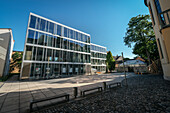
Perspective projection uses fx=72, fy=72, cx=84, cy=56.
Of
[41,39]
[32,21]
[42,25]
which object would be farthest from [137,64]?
[32,21]

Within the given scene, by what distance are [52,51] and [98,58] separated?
24.4m

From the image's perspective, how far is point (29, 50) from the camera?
16328 mm

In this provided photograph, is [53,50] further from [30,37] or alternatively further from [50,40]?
[30,37]

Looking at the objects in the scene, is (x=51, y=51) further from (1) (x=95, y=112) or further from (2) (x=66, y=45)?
(1) (x=95, y=112)

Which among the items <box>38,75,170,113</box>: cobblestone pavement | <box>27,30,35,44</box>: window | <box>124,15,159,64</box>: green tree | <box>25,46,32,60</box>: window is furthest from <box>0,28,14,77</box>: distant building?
<box>124,15,159,64</box>: green tree

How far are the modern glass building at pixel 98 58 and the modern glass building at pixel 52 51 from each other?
28.4 ft

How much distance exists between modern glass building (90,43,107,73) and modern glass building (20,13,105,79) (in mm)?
8666

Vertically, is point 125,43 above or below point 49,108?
above

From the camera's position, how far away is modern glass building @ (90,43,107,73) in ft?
117

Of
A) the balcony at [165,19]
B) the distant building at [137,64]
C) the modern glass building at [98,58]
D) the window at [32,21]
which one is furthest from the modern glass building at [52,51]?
the balcony at [165,19]

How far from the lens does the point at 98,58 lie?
125 ft

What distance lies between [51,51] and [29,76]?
24.9ft

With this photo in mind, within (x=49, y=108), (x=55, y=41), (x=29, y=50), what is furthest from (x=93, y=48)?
(x=49, y=108)

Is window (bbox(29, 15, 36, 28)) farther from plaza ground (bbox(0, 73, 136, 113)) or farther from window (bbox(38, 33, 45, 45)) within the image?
plaza ground (bbox(0, 73, 136, 113))
